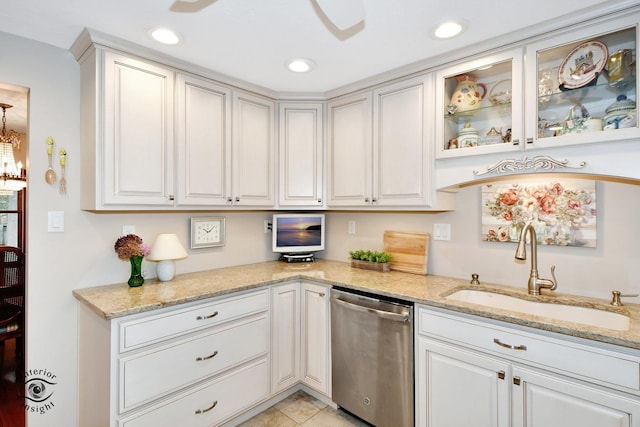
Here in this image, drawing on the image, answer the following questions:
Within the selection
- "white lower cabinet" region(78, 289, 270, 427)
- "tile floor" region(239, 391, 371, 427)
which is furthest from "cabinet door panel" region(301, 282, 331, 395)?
"white lower cabinet" region(78, 289, 270, 427)

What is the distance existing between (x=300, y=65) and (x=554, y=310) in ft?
6.83

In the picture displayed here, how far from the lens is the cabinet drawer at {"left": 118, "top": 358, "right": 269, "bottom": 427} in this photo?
5.49ft

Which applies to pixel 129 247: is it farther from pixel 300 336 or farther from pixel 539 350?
pixel 539 350

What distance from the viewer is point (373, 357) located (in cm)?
197

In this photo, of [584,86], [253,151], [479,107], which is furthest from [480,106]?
→ [253,151]

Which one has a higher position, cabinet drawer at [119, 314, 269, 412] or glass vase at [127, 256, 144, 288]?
glass vase at [127, 256, 144, 288]

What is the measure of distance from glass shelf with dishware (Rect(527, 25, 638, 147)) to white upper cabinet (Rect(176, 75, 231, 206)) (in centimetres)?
190

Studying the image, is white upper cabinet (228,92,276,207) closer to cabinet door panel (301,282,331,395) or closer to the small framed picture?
the small framed picture

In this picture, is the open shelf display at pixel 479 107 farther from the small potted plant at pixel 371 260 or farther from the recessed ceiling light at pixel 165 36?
the recessed ceiling light at pixel 165 36

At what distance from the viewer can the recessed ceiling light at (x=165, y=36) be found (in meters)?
1.73

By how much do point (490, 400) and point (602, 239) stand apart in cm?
103

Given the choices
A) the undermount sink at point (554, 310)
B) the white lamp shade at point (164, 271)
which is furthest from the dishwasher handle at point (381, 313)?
the white lamp shade at point (164, 271)

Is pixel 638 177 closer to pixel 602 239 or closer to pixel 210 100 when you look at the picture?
pixel 602 239

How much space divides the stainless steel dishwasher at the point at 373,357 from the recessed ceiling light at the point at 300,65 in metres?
1.49
